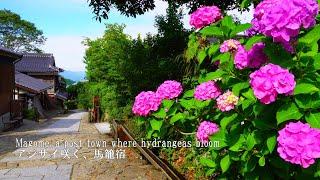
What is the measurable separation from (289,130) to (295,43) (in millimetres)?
538

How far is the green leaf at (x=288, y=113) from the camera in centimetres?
217

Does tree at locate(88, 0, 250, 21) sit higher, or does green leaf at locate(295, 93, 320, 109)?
tree at locate(88, 0, 250, 21)

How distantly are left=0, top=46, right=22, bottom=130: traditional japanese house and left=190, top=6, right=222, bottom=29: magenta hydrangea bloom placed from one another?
19.4 meters

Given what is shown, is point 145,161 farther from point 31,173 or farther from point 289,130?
point 289,130

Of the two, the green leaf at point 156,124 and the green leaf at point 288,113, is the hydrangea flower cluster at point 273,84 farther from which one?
the green leaf at point 156,124

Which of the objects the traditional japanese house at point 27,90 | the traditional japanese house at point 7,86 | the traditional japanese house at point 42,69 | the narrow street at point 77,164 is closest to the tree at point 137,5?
the narrow street at point 77,164

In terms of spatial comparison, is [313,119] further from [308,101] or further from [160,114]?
[160,114]

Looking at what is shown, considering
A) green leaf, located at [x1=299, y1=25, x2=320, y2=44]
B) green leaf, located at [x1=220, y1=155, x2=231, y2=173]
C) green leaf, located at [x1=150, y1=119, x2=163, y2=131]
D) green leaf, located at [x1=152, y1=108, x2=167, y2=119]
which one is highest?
green leaf, located at [x1=299, y1=25, x2=320, y2=44]

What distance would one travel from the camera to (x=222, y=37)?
3293 mm

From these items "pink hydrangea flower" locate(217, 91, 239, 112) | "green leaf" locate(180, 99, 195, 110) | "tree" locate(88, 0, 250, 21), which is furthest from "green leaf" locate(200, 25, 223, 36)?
"tree" locate(88, 0, 250, 21)

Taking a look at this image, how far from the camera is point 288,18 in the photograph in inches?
87.5

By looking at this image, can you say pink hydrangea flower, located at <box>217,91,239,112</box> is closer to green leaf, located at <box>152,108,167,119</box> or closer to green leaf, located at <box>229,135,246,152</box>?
green leaf, located at <box>229,135,246,152</box>

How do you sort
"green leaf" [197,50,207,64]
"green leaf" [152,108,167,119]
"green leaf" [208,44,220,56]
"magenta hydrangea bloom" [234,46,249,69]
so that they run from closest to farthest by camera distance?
1. "magenta hydrangea bloom" [234,46,249,69]
2. "green leaf" [208,44,220,56]
3. "green leaf" [197,50,207,64]
4. "green leaf" [152,108,167,119]

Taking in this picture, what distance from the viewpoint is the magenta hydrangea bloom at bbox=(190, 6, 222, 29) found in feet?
12.0
